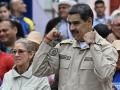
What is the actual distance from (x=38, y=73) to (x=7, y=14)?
5282mm

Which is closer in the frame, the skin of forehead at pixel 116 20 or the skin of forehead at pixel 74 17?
the skin of forehead at pixel 74 17

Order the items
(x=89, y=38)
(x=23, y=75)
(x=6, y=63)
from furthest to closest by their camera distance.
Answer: (x=6, y=63) < (x=23, y=75) < (x=89, y=38)

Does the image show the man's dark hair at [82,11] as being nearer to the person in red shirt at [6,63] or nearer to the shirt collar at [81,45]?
the shirt collar at [81,45]

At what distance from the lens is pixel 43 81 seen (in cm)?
649

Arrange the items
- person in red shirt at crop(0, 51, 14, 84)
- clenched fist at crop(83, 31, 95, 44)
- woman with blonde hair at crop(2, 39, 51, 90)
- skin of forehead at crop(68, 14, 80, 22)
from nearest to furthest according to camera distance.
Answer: clenched fist at crop(83, 31, 95, 44) < skin of forehead at crop(68, 14, 80, 22) < woman with blonde hair at crop(2, 39, 51, 90) < person in red shirt at crop(0, 51, 14, 84)

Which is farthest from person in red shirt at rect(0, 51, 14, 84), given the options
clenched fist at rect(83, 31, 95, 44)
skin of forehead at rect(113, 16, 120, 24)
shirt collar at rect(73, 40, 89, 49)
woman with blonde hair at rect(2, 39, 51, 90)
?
clenched fist at rect(83, 31, 95, 44)

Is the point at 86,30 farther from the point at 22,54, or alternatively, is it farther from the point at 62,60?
the point at 22,54

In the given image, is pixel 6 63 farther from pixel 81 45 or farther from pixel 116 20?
pixel 81 45

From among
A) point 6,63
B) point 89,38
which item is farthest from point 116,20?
point 89,38

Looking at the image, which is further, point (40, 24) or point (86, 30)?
point (40, 24)

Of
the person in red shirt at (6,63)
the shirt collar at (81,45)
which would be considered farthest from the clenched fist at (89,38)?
the person in red shirt at (6,63)

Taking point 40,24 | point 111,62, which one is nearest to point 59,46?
point 111,62

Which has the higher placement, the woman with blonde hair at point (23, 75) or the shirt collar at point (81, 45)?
the shirt collar at point (81, 45)

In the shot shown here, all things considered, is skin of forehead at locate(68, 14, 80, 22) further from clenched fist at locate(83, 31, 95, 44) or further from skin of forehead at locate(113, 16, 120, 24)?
skin of forehead at locate(113, 16, 120, 24)
